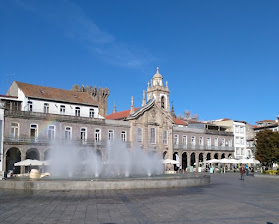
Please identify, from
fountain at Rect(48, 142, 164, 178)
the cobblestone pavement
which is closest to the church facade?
fountain at Rect(48, 142, 164, 178)

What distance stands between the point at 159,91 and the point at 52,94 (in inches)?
857

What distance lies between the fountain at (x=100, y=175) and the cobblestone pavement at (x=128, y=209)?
5.24 ft

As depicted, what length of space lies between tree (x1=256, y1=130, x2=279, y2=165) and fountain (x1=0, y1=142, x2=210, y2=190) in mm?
16898

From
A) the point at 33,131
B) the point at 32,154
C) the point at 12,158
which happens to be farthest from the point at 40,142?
the point at 12,158

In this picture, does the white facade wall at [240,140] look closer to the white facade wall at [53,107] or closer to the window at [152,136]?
the window at [152,136]

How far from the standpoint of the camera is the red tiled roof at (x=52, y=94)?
147ft

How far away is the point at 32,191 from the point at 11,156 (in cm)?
2587

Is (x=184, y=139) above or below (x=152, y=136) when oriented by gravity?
below

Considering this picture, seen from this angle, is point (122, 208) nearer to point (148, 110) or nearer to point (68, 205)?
point (68, 205)

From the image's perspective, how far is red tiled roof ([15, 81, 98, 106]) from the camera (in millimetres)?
44938

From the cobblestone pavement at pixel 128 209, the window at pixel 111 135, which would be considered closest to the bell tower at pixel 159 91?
the window at pixel 111 135

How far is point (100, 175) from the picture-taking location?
2775 cm

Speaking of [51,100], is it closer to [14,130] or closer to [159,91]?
[14,130]

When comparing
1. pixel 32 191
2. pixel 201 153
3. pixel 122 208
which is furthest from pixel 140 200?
pixel 201 153
